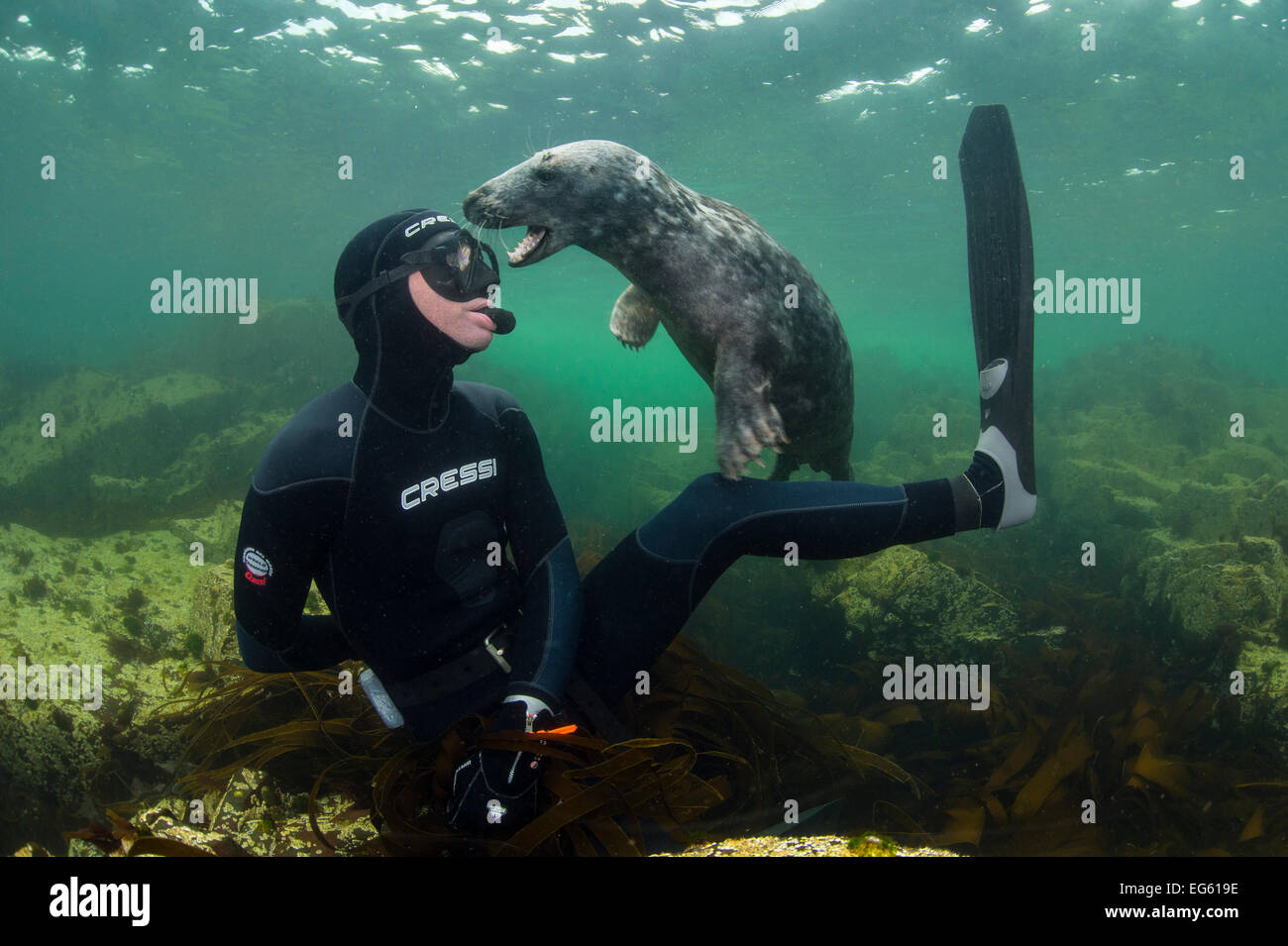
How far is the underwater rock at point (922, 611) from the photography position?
5.55 m

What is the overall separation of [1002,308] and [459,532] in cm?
309

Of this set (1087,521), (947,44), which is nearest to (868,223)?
(947,44)

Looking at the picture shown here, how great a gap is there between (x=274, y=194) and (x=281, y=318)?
14471mm

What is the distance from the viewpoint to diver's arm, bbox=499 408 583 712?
2.71m

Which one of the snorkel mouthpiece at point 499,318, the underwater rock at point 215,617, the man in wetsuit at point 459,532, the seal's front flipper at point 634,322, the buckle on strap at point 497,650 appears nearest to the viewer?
the man in wetsuit at point 459,532

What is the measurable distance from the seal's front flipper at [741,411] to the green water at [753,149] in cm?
322

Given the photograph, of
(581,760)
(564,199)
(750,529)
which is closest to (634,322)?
(564,199)

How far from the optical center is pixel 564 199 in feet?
10.4

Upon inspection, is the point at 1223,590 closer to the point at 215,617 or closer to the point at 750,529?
the point at 750,529

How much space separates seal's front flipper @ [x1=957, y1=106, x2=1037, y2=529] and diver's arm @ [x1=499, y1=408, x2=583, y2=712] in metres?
2.06

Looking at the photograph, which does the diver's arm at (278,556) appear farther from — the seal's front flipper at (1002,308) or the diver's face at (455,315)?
the seal's front flipper at (1002,308)

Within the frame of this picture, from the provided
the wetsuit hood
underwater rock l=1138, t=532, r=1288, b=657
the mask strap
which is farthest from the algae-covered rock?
the mask strap

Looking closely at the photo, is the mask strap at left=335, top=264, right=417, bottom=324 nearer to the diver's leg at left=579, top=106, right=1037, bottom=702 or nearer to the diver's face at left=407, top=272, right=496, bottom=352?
the diver's face at left=407, top=272, right=496, bottom=352

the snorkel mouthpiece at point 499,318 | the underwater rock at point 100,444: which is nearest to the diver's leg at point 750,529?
the snorkel mouthpiece at point 499,318
